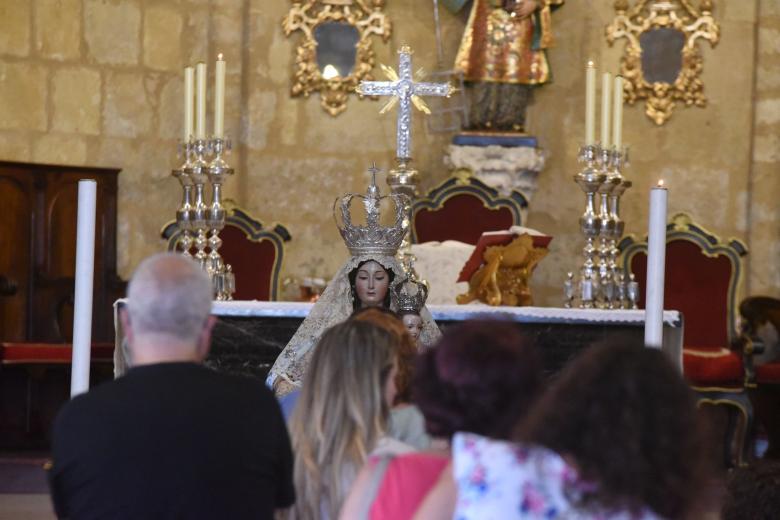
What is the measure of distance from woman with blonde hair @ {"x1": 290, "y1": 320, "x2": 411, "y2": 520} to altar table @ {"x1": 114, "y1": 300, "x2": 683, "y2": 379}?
9.66ft

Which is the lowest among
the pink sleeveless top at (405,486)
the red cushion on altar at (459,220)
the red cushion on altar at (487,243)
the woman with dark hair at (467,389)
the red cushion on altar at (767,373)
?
the red cushion on altar at (767,373)

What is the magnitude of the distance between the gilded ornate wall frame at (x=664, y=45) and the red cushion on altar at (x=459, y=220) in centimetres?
128

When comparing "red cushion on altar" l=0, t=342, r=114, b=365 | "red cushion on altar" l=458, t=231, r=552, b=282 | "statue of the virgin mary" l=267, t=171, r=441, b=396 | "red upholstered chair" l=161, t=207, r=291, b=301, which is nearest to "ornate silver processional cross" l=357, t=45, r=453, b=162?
"red cushion on altar" l=458, t=231, r=552, b=282

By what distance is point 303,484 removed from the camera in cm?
283

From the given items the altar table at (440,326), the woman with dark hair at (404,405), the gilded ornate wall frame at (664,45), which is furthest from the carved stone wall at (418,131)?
the woman with dark hair at (404,405)

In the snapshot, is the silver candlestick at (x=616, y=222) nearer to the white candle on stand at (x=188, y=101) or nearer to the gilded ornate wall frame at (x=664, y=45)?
the white candle on stand at (x=188, y=101)

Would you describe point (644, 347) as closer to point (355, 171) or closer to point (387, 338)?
point (387, 338)

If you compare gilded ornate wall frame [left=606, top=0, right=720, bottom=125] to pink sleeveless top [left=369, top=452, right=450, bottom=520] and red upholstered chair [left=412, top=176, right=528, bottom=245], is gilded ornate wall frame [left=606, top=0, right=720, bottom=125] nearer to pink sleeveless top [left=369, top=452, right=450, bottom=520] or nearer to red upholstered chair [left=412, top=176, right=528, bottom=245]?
red upholstered chair [left=412, top=176, right=528, bottom=245]

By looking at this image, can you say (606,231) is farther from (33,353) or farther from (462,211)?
(33,353)

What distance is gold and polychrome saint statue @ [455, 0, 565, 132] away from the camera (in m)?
8.71

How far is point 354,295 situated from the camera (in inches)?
205

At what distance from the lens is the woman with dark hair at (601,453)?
2.04m

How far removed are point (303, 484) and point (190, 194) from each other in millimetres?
3973

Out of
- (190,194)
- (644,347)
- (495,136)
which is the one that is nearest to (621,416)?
(644,347)
